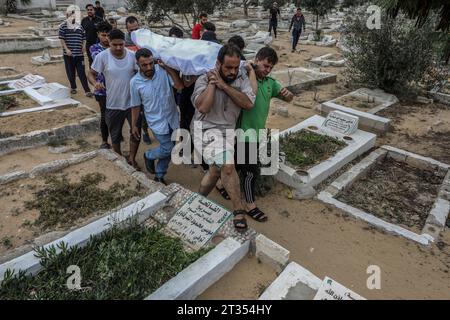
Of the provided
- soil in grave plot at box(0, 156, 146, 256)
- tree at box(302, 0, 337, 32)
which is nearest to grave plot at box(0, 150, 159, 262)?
soil in grave plot at box(0, 156, 146, 256)

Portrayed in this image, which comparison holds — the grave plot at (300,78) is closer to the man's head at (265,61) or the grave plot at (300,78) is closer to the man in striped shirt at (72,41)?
the man in striped shirt at (72,41)

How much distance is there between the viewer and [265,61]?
310 cm

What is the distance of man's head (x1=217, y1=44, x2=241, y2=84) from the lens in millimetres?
2744

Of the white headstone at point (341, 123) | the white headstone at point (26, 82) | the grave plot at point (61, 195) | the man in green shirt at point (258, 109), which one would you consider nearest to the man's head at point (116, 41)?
the grave plot at point (61, 195)

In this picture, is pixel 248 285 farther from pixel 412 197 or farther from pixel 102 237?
pixel 412 197

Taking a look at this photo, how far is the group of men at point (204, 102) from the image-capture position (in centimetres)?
295

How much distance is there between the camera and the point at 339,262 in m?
3.03

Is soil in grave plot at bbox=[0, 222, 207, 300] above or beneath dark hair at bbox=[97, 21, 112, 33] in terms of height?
beneath

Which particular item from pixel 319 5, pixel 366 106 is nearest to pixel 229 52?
pixel 366 106

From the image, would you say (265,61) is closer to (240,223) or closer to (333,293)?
(240,223)

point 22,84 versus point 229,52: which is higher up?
point 229,52

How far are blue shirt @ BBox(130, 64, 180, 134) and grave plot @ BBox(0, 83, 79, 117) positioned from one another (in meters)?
3.18

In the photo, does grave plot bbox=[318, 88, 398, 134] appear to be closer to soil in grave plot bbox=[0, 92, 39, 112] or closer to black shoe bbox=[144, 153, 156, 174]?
black shoe bbox=[144, 153, 156, 174]

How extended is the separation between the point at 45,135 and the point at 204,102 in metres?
3.31
